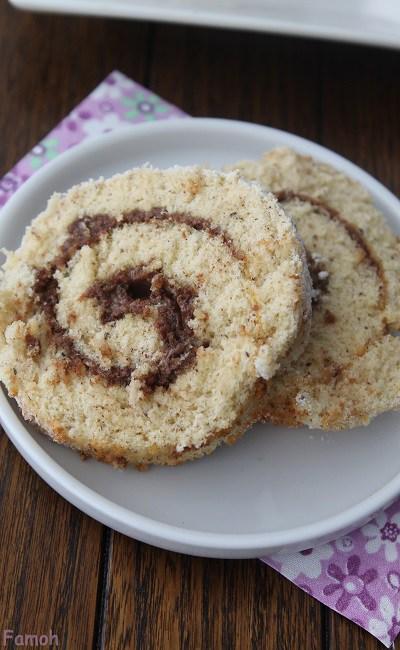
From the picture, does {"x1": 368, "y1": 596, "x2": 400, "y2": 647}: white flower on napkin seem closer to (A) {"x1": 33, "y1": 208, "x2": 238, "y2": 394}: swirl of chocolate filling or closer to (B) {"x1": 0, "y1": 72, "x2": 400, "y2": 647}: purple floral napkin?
(B) {"x1": 0, "y1": 72, "x2": 400, "y2": 647}: purple floral napkin

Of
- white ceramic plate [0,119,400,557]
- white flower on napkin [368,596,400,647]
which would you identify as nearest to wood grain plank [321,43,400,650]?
white ceramic plate [0,119,400,557]

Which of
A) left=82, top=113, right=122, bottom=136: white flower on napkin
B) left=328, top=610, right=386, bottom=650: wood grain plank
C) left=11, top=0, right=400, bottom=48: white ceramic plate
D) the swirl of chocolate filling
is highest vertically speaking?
left=11, top=0, right=400, bottom=48: white ceramic plate

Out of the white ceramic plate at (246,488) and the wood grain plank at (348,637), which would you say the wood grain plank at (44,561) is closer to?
the white ceramic plate at (246,488)

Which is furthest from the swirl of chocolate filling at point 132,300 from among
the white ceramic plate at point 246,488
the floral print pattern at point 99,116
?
the floral print pattern at point 99,116

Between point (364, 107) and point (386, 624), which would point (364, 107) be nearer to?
point (364, 107)

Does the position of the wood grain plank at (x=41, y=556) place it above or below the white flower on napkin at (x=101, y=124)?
below

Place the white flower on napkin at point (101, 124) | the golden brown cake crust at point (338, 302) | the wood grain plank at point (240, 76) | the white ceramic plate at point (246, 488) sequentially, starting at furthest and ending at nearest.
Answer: the wood grain plank at point (240, 76) → the white flower on napkin at point (101, 124) → the golden brown cake crust at point (338, 302) → the white ceramic plate at point (246, 488)
